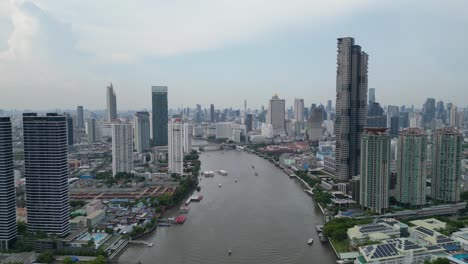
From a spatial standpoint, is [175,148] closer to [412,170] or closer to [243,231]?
[243,231]

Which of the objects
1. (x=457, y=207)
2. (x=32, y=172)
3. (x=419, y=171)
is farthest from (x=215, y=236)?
(x=457, y=207)

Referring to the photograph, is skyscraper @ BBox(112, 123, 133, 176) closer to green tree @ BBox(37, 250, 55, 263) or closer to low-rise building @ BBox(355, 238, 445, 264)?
green tree @ BBox(37, 250, 55, 263)

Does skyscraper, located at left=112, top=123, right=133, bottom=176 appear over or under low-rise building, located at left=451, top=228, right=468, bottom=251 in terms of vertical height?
over

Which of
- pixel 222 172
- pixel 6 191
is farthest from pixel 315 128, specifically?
pixel 6 191

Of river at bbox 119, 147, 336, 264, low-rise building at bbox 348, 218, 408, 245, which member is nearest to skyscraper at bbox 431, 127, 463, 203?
low-rise building at bbox 348, 218, 408, 245

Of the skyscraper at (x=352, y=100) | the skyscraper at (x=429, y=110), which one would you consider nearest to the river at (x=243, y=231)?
the skyscraper at (x=352, y=100)

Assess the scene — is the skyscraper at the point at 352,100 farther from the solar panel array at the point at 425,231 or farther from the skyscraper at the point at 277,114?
the skyscraper at the point at 277,114
